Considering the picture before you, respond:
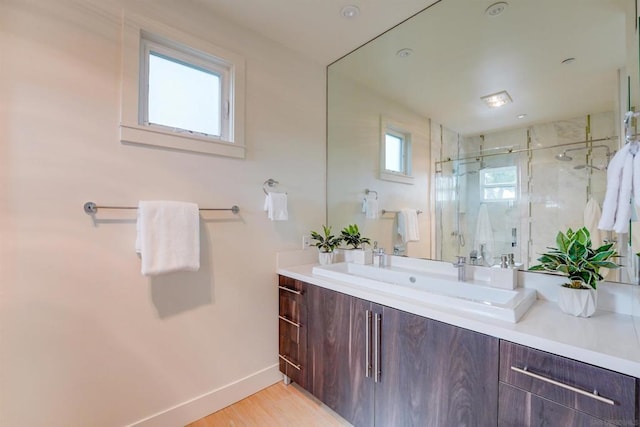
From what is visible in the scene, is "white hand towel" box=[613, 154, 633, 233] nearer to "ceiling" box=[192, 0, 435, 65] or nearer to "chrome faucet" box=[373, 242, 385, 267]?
"chrome faucet" box=[373, 242, 385, 267]

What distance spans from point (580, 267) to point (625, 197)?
30 cm

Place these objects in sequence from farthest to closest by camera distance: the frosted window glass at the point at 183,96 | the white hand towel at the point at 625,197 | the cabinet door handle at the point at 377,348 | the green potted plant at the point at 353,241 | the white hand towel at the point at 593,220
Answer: the green potted plant at the point at 353,241
the frosted window glass at the point at 183,96
the cabinet door handle at the point at 377,348
the white hand towel at the point at 593,220
the white hand towel at the point at 625,197

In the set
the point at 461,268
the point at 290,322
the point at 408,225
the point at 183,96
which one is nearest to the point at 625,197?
the point at 461,268

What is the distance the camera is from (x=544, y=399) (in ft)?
2.93

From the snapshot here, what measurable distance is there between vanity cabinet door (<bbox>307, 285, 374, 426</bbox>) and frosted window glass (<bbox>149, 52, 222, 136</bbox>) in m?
1.27

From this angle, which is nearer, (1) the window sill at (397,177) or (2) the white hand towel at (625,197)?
(2) the white hand towel at (625,197)

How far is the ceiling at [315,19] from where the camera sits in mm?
1698

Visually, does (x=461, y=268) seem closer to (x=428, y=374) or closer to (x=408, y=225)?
(x=408, y=225)

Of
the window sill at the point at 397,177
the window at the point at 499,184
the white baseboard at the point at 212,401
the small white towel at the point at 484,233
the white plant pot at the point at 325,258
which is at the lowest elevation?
the white baseboard at the point at 212,401

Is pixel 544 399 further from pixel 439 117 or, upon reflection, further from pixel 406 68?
pixel 406 68

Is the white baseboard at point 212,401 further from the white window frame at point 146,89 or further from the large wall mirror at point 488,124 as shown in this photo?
the white window frame at point 146,89

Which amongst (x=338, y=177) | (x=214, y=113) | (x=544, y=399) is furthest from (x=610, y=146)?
(x=214, y=113)

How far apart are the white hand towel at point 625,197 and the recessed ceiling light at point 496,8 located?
1043 mm

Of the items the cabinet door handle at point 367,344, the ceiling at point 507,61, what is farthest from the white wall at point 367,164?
the cabinet door handle at point 367,344
